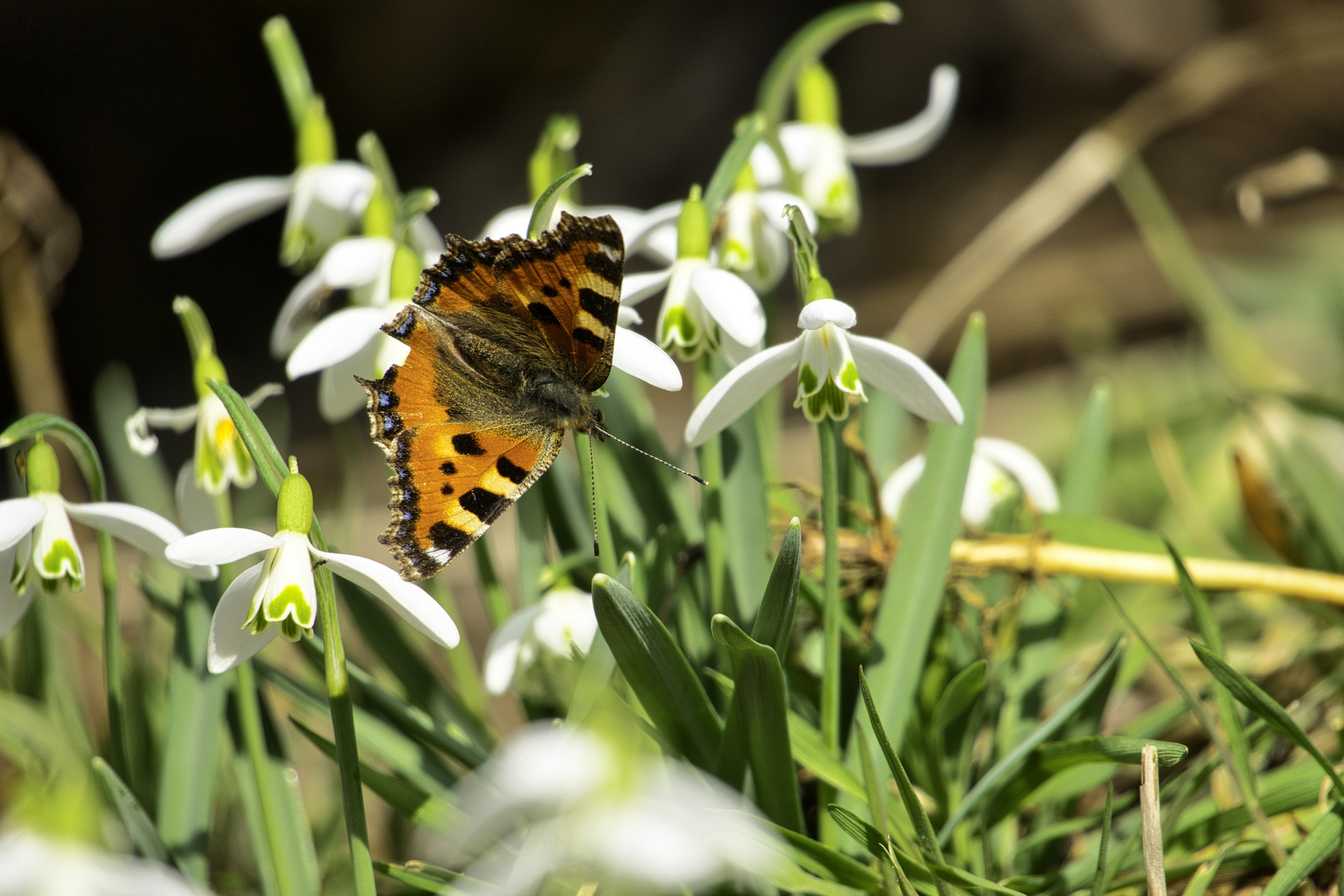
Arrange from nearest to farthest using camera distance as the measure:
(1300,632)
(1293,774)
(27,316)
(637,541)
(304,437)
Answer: (1293,774), (637,541), (1300,632), (27,316), (304,437)

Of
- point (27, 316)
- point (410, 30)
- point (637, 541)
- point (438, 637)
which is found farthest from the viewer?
point (410, 30)

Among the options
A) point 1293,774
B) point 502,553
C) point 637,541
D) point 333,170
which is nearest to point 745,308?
point 637,541

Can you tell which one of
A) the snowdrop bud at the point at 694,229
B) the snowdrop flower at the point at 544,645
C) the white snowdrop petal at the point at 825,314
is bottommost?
the snowdrop flower at the point at 544,645

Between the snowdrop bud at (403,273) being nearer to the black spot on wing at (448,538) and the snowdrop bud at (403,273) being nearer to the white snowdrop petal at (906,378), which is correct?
the black spot on wing at (448,538)

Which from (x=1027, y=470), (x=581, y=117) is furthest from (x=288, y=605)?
(x=581, y=117)

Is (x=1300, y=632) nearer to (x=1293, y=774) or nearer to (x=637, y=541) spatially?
(x=1293, y=774)

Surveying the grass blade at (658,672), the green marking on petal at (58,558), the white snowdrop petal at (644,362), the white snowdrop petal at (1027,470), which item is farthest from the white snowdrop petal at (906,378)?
the green marking on petal at (58,558)

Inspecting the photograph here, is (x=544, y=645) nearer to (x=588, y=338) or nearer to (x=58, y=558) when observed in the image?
(x=588, y=338)
